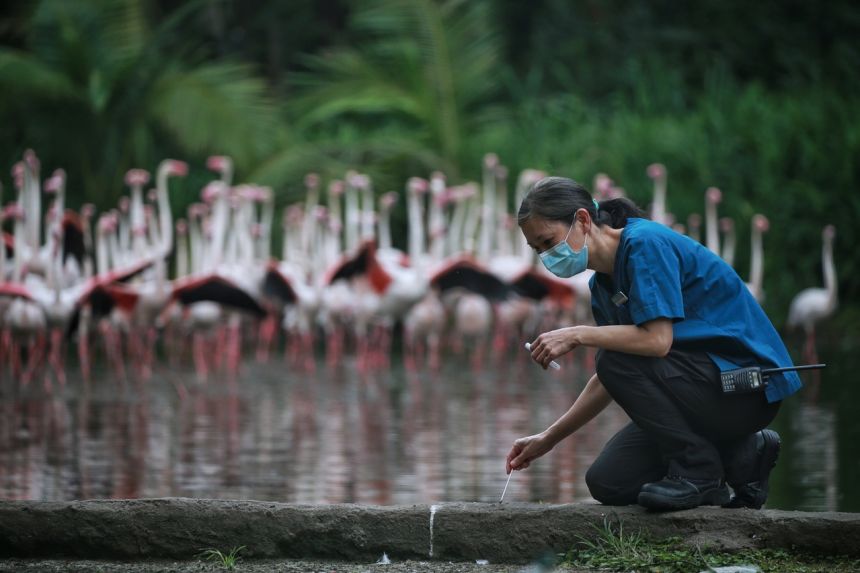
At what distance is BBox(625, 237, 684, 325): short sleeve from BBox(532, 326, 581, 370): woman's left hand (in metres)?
0.20

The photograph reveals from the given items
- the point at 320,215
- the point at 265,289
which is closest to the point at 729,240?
the point at 320,215

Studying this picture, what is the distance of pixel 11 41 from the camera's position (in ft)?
64.8

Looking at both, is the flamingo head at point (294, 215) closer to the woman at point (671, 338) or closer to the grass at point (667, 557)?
the woman at point (671, 338)

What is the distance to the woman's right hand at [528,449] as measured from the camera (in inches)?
160

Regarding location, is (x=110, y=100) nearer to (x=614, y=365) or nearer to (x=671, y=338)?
(x=614, y=365)

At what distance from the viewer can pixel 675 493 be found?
388 cm

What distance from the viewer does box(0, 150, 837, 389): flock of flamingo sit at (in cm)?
1180

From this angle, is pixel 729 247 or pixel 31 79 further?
pixel 31 79

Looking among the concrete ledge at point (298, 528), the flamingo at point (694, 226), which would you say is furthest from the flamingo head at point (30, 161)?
the concrete ledge at point (298, 528)

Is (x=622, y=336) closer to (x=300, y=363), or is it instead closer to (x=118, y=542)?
(x=118, y=542)

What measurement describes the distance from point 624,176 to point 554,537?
12789mm

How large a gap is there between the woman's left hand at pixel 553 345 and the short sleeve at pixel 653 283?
0.65ft

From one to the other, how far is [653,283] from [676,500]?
64 cm

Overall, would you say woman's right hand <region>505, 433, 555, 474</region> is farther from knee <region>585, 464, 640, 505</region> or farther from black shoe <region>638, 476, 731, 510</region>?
black shoe <region>638, 476, 731, 510</region>
